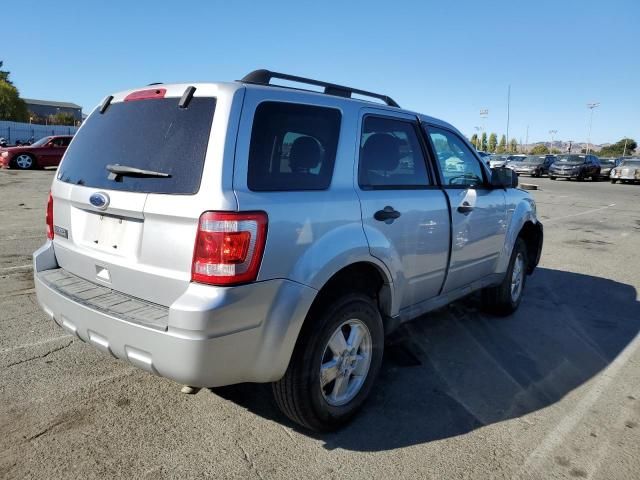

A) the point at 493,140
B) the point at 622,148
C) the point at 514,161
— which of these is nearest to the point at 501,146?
the point at 493,140

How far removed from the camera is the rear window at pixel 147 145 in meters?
2.41

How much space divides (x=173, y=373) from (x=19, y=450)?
3.31 feet

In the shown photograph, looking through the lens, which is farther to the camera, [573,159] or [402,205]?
[573,159]

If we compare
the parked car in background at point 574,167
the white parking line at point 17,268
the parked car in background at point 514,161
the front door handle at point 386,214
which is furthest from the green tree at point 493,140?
the front door handle at point 386,214

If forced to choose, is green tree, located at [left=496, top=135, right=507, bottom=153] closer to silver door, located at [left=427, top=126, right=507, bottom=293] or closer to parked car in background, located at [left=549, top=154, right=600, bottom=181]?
parked car in background, located at [left=549, top=154, right=600, bottom=181]

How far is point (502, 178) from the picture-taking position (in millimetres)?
4539

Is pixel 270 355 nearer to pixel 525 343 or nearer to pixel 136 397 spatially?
pixel 136 397

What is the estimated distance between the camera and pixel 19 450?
2.55 metres

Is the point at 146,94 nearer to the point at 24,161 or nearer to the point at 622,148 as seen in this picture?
the point at 24,161

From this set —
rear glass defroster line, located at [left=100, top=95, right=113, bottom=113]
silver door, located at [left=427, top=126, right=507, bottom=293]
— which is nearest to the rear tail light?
rear glass defroster line, located at [left=100, top=95, right=113, bottom=113]

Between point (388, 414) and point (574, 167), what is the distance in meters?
34.3

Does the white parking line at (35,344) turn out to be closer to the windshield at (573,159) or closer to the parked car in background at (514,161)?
the windshield at (573,159)

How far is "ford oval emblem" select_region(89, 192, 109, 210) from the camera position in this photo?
2643mm

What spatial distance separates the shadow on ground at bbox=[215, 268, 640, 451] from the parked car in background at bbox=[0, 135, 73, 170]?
69.9 feet
